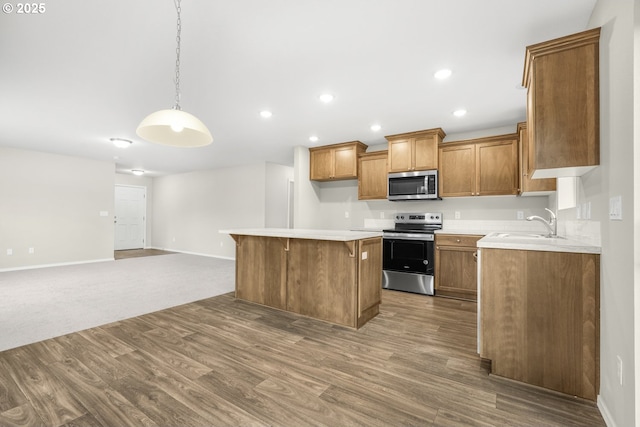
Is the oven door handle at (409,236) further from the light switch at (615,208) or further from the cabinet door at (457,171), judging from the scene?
the light switch at (615,208)

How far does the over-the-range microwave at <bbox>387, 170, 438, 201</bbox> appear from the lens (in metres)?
4.28

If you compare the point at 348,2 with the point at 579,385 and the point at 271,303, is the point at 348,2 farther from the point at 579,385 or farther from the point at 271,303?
the point at 271,303

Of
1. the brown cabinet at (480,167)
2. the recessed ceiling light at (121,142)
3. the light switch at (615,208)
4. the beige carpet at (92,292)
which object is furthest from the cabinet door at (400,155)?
the recessed ceiling light at (121,142)

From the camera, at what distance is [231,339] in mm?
A: 2566

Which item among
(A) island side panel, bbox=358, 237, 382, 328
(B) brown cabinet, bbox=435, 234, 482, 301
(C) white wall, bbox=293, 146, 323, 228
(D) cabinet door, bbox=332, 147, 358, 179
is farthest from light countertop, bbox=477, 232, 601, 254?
(C) white wall, bbox=293, 146, 323, 228

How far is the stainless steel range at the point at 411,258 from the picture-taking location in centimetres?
410

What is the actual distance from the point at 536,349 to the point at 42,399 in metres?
3.10

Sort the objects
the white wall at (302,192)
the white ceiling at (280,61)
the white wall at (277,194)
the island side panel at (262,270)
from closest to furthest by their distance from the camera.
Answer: the white ceiling at (280,61)
the island side panel at (262,270)
the white wall at (302,192)
the white wall at (277,194)

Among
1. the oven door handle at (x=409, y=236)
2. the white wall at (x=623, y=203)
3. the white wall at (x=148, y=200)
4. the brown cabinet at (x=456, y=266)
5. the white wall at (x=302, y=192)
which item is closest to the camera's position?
the white wall at (x=623, y=203)

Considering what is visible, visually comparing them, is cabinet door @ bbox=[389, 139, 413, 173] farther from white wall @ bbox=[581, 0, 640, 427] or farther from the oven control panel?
white wall @ bbox=[581, 0, 640, 427]

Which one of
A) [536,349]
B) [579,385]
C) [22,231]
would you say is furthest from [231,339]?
[22,231]

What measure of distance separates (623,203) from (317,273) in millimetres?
2371

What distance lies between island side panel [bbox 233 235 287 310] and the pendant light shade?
59.1 inches

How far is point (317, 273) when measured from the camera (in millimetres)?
3078
